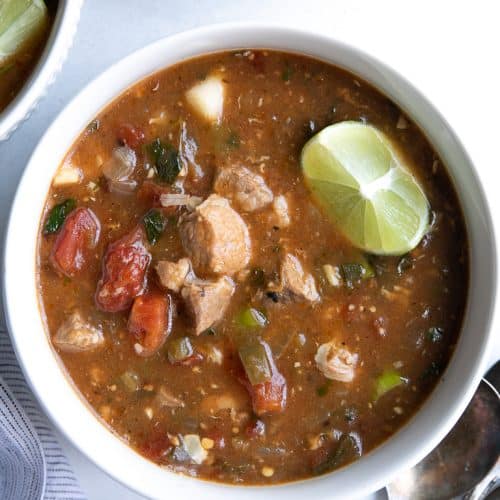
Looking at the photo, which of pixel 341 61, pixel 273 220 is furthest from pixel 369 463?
pixel 341 61

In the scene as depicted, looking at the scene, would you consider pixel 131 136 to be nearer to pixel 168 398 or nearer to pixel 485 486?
pixel 168 398

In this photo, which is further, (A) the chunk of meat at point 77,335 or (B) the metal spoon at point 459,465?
(B) the metal spoon at point 459,465

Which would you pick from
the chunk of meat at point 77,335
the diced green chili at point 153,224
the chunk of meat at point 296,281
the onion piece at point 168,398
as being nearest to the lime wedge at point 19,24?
the diced green chili at point 153,224

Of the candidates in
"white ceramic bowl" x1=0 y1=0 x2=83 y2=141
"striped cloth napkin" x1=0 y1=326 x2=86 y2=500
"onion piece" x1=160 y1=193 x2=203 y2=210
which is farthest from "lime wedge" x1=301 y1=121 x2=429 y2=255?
"striped cloth napkin" x1=0 y1=326 x2=86 y2=500

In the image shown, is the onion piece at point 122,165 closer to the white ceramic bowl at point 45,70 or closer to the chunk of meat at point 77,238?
the chunk of meat at point 77,238

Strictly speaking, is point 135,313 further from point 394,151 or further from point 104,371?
point 394,151

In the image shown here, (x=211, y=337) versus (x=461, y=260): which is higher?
(x=461, y=260)

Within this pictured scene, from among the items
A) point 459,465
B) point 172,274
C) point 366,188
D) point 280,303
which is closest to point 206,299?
point 172,274

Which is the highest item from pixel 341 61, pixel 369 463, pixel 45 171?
pixel 341 61
